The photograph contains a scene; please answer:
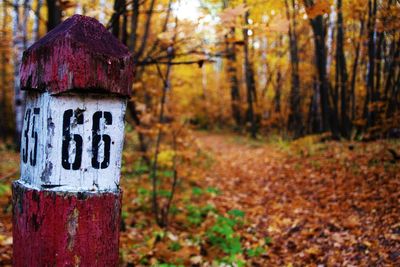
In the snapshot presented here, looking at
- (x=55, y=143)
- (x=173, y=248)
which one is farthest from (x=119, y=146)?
(x=173, y=248)

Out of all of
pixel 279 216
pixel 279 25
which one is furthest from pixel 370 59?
pixel 279 25

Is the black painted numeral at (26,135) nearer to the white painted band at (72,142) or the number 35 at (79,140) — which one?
the white painted band at (72,142)

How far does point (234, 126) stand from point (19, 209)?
20.3 m

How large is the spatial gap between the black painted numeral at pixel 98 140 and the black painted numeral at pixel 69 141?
0.17 feet

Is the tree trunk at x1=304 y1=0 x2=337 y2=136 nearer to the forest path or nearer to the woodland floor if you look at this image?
the forest path

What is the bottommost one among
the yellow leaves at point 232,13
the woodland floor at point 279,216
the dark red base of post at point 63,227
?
the woodland floor at point 279,216

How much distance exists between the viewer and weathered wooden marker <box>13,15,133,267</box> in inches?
51.3

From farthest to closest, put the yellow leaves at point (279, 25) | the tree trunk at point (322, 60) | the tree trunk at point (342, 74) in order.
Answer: the tree trunk at point (322, 60), the tree trunk at point (342, 74), the yellow leaves at point (279, 25)

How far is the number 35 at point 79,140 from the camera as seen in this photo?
1330 millimetres

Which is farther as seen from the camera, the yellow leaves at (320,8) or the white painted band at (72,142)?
the yellow leaves at (320,8)

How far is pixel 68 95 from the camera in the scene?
1.32 metres

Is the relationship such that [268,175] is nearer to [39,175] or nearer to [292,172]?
[292,172]

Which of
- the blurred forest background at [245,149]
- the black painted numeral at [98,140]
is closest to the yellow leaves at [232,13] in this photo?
the blurred forest background at [245,149]

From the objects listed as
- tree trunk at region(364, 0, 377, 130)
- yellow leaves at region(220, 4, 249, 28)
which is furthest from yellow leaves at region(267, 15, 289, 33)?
tree trunk at region(364, 0, 377, 130)
